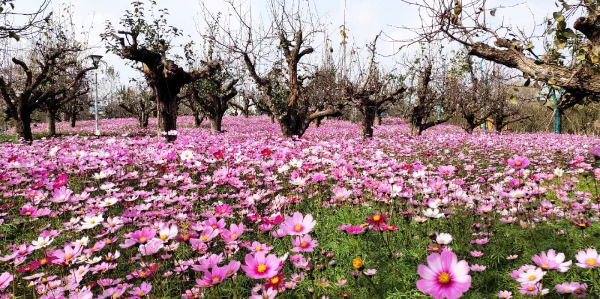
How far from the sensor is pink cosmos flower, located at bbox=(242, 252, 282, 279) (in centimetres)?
147

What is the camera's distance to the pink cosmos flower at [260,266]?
1.47 meters

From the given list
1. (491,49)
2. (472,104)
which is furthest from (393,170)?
(472,104)

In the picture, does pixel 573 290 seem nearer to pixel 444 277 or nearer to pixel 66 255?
pixel 444 277

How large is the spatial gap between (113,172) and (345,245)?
116 inches

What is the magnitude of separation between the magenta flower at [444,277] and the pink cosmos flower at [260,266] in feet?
1.84

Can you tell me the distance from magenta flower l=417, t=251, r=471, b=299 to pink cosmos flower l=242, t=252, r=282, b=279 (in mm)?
560

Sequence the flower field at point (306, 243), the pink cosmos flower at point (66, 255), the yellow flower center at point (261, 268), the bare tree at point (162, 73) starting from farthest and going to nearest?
the bare tree at point (162, 73)
the pink cosmos flower at point (66, 255)
the flower field at point (306, 243)
the yellow flower center at point (261, 268)

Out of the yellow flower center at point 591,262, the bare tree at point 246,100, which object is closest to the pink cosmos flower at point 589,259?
the yellow flower center at point 591,262

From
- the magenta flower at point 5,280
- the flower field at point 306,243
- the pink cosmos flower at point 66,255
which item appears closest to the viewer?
the flower field at point 306,243

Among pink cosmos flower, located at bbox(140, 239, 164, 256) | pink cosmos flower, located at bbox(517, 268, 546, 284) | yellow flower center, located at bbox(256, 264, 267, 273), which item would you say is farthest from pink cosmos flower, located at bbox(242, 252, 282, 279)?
pink cosmos flower, located at bbox(517, 268, 546, 284)

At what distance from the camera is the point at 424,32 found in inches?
157

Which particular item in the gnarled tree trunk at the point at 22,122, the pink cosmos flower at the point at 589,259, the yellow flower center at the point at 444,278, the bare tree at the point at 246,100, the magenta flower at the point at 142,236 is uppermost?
the bare tree at the point at 246,100

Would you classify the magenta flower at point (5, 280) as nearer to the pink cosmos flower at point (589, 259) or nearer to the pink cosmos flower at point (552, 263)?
the pink cosmos flower at point (552, 263)

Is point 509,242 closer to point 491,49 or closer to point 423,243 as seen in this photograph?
point 423,243
